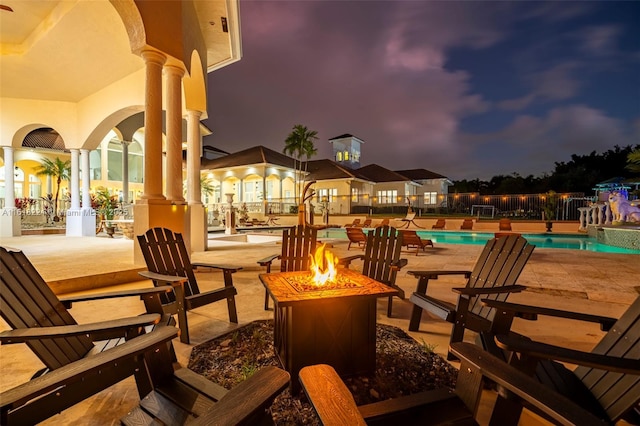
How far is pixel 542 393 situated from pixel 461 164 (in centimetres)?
6836

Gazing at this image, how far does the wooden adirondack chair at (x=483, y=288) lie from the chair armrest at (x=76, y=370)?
7.58 feet

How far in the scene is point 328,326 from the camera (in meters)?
2.48

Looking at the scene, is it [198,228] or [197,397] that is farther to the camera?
[198,228]

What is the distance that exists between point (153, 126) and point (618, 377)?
752 centimetres

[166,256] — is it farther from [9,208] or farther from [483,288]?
[9,208]

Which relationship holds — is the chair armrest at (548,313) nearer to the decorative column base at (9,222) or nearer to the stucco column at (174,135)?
the stucco column at (174,135)

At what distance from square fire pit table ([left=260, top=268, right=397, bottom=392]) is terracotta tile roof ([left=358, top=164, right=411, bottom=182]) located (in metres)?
30.1

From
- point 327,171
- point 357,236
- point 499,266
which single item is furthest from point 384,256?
point 327,171

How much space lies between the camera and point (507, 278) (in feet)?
9.18

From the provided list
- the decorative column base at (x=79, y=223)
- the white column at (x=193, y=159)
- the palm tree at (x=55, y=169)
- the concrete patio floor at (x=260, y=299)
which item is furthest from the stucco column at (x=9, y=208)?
the palm tree at (x=55, y=169)

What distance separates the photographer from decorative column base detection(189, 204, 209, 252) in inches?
348

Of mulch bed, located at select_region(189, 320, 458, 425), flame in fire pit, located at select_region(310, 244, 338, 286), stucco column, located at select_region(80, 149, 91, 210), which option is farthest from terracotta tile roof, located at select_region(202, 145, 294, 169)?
mulch bed, located at select_region(189, 320, 458, 425)

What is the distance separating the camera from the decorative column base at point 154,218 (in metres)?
6.26

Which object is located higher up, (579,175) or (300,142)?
(300,142)
